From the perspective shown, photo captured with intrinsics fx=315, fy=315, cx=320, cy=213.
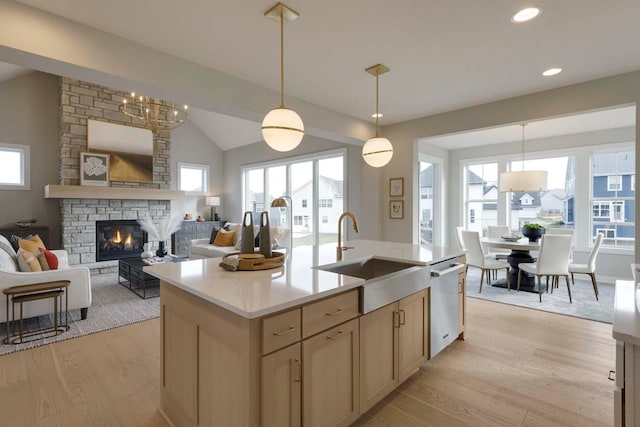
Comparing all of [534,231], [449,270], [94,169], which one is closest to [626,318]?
[449,270]

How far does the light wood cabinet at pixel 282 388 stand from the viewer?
1.34 meters

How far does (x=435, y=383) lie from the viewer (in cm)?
233

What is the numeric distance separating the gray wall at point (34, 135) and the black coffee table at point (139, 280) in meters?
2.41

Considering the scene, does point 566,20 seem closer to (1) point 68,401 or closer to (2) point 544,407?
(2) point 544,407

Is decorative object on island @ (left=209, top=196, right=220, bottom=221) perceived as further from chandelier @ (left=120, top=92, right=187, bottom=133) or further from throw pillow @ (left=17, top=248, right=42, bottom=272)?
throw pillow @ (left=17, top=248, right=42, bottom=272)

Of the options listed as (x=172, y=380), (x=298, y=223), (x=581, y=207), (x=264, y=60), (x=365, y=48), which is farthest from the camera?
(x=298, y=223)

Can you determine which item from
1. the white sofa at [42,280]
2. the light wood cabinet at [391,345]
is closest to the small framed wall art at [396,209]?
the light wood cabinet at [391,345]

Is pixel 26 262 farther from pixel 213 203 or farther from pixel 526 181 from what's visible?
pixel 526 181

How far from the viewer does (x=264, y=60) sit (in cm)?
301

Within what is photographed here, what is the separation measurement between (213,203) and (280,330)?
7.52 metres

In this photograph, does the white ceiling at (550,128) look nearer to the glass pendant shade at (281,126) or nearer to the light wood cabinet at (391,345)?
the light wood cabinet at (391,345)

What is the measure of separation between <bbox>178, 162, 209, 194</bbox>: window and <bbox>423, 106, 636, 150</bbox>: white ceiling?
19.1ft

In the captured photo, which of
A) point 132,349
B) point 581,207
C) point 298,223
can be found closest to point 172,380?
point 132,349

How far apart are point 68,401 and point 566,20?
14.5 feet
